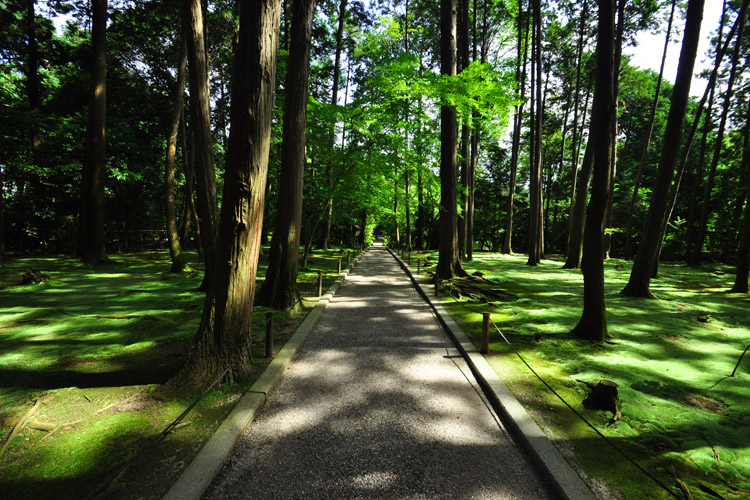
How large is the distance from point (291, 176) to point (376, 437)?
6574 millimetres

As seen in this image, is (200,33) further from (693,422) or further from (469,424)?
(693,422)

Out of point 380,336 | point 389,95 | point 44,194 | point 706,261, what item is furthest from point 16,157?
point 706,261

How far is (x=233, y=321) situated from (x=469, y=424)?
3.22 metres

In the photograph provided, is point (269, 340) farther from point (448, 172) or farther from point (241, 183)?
point (448, 172)

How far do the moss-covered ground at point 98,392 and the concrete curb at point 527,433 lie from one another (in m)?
3.15

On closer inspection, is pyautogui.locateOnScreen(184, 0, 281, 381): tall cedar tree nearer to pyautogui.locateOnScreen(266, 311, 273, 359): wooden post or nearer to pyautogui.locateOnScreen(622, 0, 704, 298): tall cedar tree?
pyautogui.locateOnScreen(266, 311, 273, 359): wooden post

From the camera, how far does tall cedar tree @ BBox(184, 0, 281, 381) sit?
393 cm

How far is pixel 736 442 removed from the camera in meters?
3.07

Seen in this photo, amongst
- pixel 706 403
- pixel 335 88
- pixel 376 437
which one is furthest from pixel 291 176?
pixel 335 88

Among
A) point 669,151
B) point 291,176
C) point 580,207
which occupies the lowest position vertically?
point 291,176

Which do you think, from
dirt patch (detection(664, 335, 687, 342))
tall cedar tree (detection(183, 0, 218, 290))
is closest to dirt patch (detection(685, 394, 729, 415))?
dirt patch (detection(664, 335, 687, 342))

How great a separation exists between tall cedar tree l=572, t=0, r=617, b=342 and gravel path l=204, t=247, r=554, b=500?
2.93 metres

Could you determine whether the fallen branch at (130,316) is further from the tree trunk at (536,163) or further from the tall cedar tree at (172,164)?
the tree trunk at (536,163)

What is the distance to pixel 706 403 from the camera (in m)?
3.84
